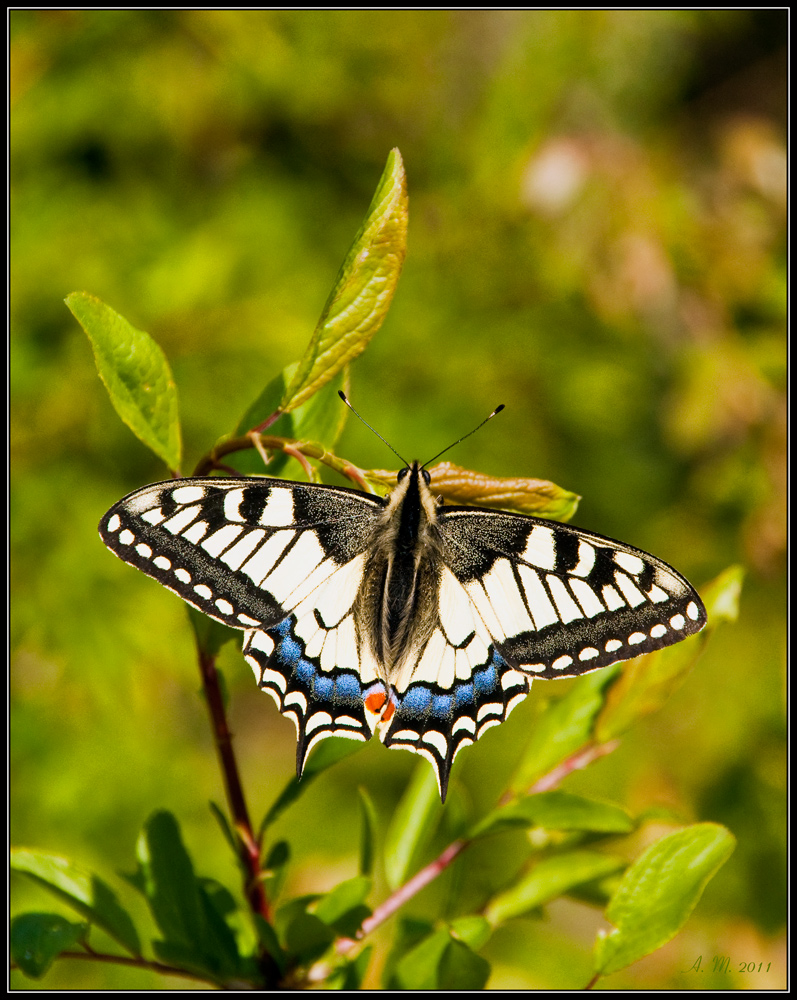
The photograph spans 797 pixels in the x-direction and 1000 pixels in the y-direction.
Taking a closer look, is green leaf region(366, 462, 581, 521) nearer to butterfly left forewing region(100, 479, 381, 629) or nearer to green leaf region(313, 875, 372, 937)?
butterfly left forewing region(100, 479, 381, 629)

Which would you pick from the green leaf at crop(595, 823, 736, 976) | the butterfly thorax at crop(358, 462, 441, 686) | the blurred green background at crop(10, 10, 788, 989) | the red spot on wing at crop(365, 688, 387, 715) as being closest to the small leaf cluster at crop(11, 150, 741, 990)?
the green leaf at crop(595, 823, 736, 976)

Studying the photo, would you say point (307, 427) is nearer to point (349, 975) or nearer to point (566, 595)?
point (566, 595)

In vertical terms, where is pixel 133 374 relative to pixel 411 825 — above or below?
above

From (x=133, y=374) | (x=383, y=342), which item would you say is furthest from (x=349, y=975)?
(x=383, y=342)

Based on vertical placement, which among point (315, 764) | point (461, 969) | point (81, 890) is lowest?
point (461, 969)

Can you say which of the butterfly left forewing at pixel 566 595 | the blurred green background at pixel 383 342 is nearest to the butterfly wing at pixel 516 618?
the butterfly left forewing at pixel 566 595

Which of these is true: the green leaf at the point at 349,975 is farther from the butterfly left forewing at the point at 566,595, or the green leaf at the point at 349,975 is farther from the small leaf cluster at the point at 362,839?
the butterfly left forewing at the point at 566,595

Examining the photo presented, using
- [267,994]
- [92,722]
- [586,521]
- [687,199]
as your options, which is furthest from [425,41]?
[267,994]
